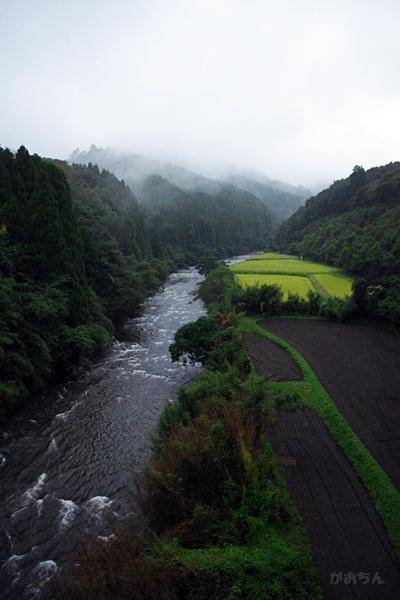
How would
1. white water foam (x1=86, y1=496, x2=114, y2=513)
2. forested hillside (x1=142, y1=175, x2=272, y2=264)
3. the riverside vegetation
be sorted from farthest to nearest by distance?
1. forested hillside (x1=142, y1=175, x2=272, y2=264)
2. white water foam (x1=86, y1=496, x2=114, y2=513)
3. the riverside vegetation

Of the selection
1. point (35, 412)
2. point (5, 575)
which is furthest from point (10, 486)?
point (35, 412)

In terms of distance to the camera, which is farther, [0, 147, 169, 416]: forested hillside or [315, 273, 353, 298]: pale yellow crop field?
[315, 273, 353, 298]: pale yellow crop field

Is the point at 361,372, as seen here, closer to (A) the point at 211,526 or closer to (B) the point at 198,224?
(A) the point at 211,526

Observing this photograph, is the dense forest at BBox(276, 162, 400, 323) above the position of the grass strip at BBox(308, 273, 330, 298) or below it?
above

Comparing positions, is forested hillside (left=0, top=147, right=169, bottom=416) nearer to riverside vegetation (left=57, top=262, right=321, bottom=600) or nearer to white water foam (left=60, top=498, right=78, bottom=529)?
white water foam (left=60, top=498, right=78, bottom=529)

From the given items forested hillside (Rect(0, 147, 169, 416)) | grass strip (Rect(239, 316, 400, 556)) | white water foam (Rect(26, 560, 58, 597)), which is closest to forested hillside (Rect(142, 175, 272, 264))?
forested hillside (Rect(0, 147, 169, 416))

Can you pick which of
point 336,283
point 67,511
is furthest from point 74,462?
point 336,283


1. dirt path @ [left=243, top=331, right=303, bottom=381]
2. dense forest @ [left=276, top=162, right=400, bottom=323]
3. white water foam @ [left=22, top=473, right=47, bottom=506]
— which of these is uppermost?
dense forest @ [left=276, top=162, right=400, bottom=323]
